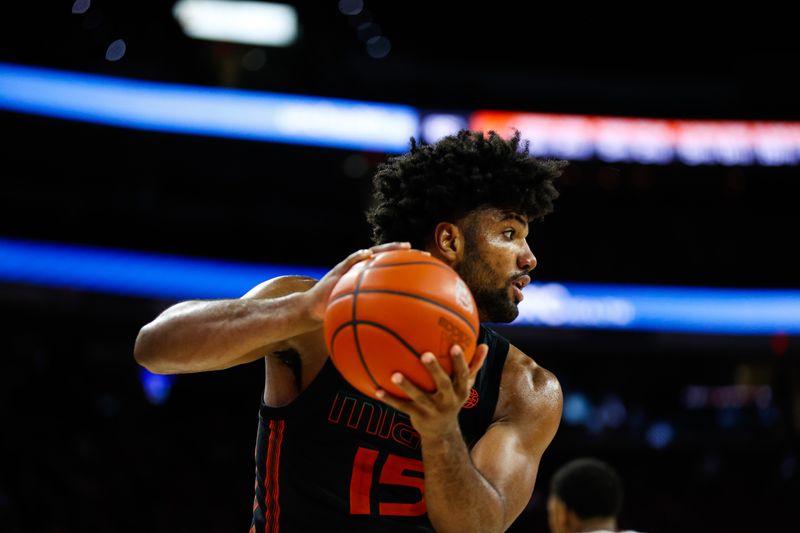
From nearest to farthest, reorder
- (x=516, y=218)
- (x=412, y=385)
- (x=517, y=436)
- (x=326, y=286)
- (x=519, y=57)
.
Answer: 1. (x=412, y=385)
2. (x=326, y=286)
3. (x=517, y=436)
4. (x=516, y=218)
5. (x=519, y=57)

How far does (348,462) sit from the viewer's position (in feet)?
8.23

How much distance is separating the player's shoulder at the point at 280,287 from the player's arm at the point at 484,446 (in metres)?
0.69

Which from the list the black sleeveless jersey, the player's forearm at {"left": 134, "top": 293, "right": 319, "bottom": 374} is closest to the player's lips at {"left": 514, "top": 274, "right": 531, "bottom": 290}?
the black sleeveless jersey

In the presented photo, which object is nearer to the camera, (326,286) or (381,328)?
(381,328)

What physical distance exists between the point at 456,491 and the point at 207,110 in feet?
40.7

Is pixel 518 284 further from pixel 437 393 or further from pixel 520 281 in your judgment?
pixel 437 393

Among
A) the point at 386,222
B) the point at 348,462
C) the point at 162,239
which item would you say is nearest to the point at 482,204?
the point at 386,222

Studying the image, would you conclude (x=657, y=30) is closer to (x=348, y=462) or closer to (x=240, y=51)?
(x=240, y=51)

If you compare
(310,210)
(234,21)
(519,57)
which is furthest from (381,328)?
(519,57)

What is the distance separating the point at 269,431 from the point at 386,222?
84cm

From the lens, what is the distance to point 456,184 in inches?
114

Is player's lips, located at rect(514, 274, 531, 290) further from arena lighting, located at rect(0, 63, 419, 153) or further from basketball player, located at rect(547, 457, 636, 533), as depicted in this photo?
arena lighting, located at rect(0, 63, 419, 153)

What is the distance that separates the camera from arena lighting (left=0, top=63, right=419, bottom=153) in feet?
43.1

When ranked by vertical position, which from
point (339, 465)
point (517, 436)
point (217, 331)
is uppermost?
point (217, 331)
